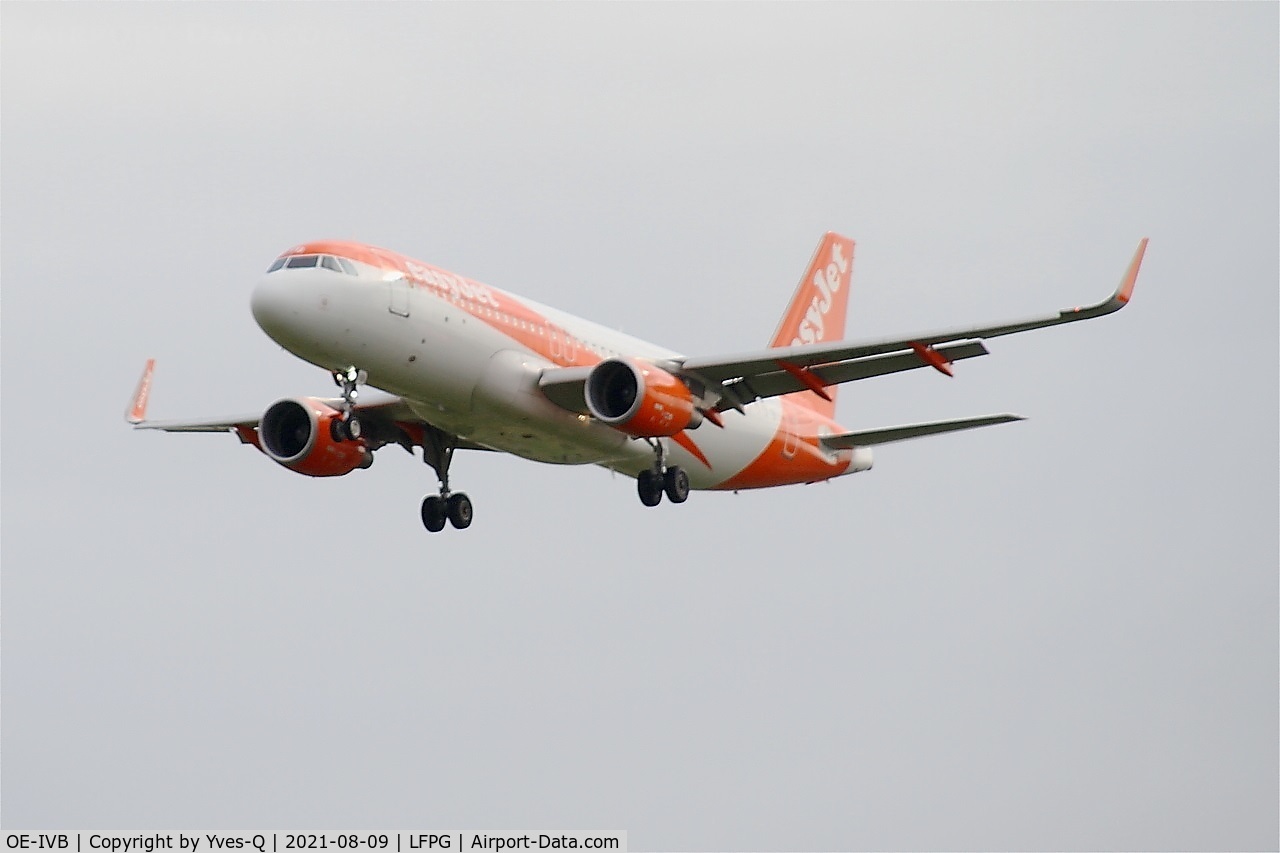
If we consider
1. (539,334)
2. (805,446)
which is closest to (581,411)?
(539,334)

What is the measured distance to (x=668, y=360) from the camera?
45.7 meters

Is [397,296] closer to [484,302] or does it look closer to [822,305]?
[484,302]

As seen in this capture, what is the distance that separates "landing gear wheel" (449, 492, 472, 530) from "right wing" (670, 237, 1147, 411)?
6.18 meters

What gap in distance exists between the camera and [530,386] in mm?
43500

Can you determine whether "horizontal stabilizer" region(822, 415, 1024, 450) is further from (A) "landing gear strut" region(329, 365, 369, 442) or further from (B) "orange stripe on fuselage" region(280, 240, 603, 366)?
(A) "landing gear strut" region(329, 365, 369, 442)

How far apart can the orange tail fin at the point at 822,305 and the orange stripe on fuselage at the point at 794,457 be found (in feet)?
4.45

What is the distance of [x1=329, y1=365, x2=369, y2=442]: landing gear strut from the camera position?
41500 mm

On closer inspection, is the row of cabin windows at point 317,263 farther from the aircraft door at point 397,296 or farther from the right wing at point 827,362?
the right wing at point 827,362

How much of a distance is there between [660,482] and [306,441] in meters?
7.77

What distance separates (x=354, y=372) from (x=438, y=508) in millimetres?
7995

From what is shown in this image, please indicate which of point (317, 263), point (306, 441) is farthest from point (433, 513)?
point (317, 263)

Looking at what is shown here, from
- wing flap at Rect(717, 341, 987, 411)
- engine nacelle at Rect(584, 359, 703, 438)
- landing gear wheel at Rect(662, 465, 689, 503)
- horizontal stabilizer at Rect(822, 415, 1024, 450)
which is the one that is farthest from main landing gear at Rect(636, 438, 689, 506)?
horizontal stabilizer at Rect(822, 415, 1024, 450)

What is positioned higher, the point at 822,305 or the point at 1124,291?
the point at 822,305

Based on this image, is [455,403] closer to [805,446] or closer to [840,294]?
[805,446]
